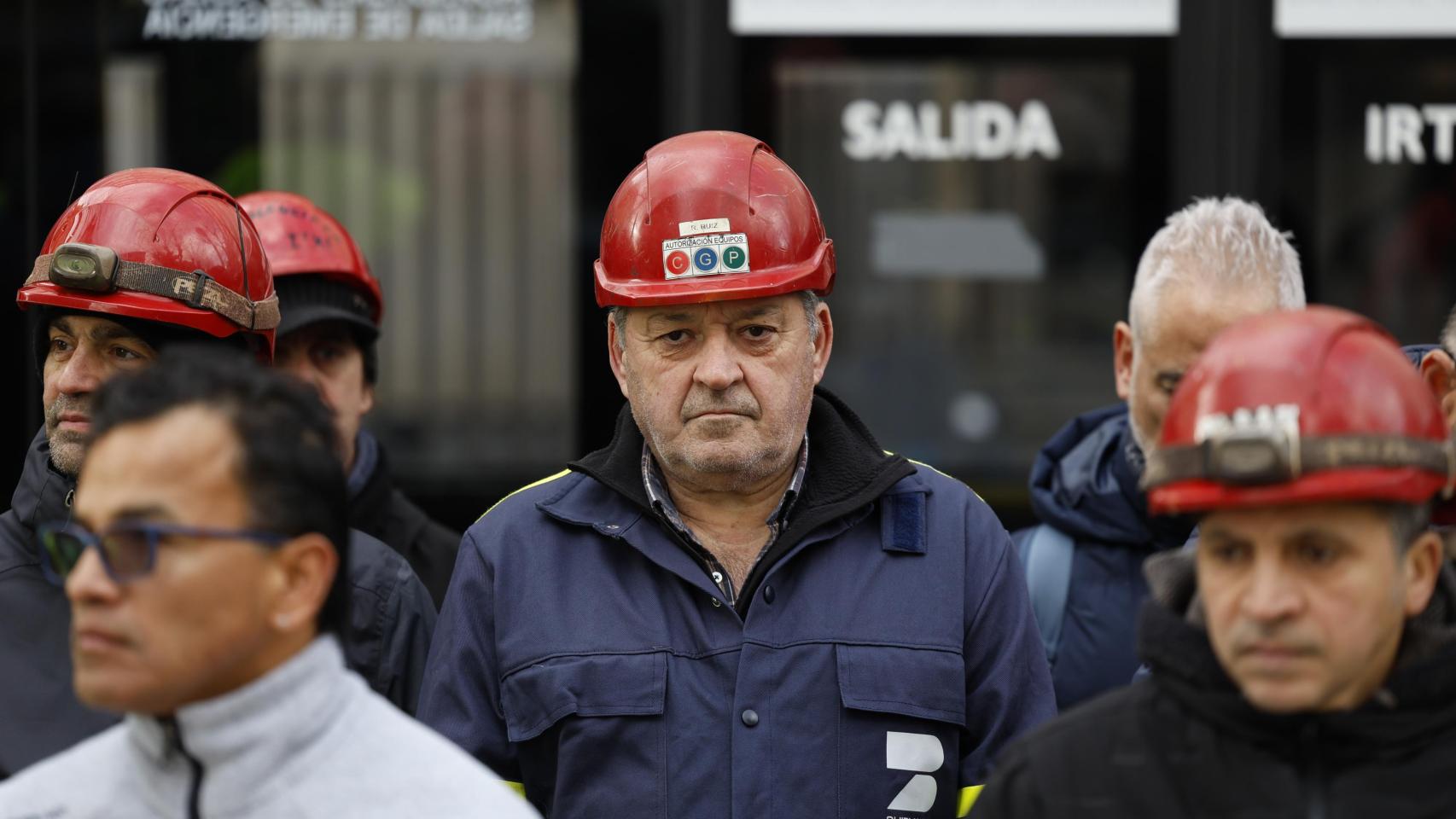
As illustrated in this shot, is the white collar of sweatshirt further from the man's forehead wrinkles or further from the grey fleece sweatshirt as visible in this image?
the man's forehead wrinkles

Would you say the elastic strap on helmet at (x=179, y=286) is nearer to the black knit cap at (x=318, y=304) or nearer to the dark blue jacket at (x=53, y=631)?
the dark blue jacket at (x=53, y=631)

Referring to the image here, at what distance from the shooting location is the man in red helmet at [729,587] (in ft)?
10.2

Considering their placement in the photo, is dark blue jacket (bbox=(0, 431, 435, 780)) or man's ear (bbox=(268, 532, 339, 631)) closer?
man's ear (bbox=(268, 532, 339, 631))

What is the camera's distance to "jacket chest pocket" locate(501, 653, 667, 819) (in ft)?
10.1

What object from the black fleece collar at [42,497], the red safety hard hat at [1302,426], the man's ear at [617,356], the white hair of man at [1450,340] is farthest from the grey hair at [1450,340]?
the black fleece collar at [42,497]

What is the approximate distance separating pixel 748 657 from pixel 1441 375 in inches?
51.2

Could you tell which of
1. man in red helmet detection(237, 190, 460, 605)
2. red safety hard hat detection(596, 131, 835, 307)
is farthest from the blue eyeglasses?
man in red helmet detection(237, 190, 460, 605)

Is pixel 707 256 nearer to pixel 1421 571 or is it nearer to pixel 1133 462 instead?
pixel 1133 462

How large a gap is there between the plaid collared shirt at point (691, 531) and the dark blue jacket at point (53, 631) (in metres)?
0.55

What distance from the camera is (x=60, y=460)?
3.23 meters

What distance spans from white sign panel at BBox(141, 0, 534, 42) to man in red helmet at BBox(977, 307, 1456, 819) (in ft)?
11.5

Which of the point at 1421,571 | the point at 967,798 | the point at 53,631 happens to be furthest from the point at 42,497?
the point at 1421,571

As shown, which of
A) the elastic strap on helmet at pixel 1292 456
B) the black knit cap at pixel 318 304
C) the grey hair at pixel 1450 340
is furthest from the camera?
the black knit cap at pixel 318 304

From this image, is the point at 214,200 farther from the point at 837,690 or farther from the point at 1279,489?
the point at 1279,489
